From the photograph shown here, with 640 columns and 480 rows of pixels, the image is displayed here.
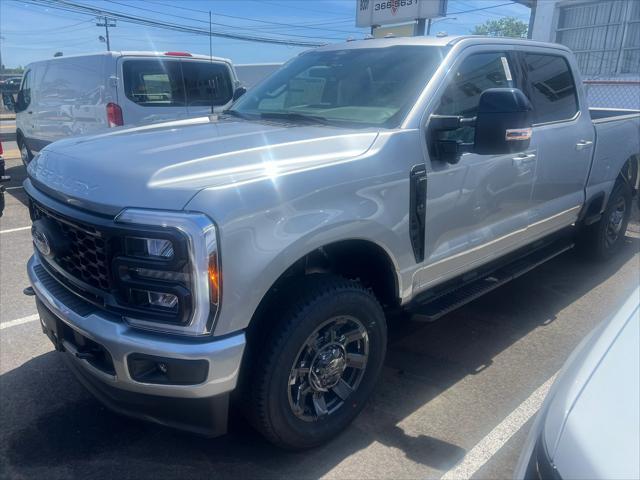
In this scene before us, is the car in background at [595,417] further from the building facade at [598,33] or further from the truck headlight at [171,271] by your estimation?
the building facade at [598,33]

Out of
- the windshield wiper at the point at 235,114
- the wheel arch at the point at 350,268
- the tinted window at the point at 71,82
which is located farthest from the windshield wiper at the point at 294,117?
the tinted window at the point at 71,82

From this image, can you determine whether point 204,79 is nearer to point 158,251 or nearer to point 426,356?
point 426,356

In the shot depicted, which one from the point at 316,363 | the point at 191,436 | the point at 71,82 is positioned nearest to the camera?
the point at 316,363

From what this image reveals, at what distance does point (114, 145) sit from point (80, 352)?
1.00m

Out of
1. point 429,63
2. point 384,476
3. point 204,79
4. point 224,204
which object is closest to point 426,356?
point 384,476

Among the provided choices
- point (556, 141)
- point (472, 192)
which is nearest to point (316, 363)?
point (472, 192)

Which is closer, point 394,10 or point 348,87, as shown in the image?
point 348,87

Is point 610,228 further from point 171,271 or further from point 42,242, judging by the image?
point 42,242

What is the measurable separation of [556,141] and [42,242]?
11.5ft

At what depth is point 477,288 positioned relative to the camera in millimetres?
3719

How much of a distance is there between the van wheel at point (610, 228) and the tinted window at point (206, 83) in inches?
230

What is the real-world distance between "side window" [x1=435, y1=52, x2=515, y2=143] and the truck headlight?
1614mm

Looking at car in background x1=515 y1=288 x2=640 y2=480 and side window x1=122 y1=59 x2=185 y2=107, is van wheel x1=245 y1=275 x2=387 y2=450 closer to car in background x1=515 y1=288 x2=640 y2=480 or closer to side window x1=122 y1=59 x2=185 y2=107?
car in background x1=515 y1=288 x2=640 y2=480

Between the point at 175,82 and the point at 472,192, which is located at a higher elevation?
the point at 175,82
